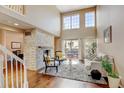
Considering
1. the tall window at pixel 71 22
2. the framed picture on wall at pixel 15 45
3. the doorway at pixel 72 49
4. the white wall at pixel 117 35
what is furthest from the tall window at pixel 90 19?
the framed picture on wall at pixel 15 45

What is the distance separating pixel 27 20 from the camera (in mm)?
4230

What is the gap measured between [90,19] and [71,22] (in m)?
1.78

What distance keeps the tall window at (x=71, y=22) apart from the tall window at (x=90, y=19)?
0.74 metres

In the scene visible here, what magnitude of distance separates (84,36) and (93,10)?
244 centimetres

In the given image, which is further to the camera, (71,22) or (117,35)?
(71,22)

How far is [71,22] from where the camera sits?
9727 millimetres

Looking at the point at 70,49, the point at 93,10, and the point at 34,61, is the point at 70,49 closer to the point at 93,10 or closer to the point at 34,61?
the point at 93,10

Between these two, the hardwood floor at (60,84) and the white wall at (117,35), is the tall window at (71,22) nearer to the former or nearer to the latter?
the white wall at (117,35)

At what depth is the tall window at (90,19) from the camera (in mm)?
9062

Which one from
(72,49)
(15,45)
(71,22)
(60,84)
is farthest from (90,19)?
(60,84)

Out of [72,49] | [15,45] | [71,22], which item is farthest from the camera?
[71,22]

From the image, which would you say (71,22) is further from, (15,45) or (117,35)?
(117,35)

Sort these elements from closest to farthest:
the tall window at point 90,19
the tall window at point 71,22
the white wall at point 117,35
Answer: the white wall at point 117,35
the tall window at point 90,19
the tall window at point 71,22
